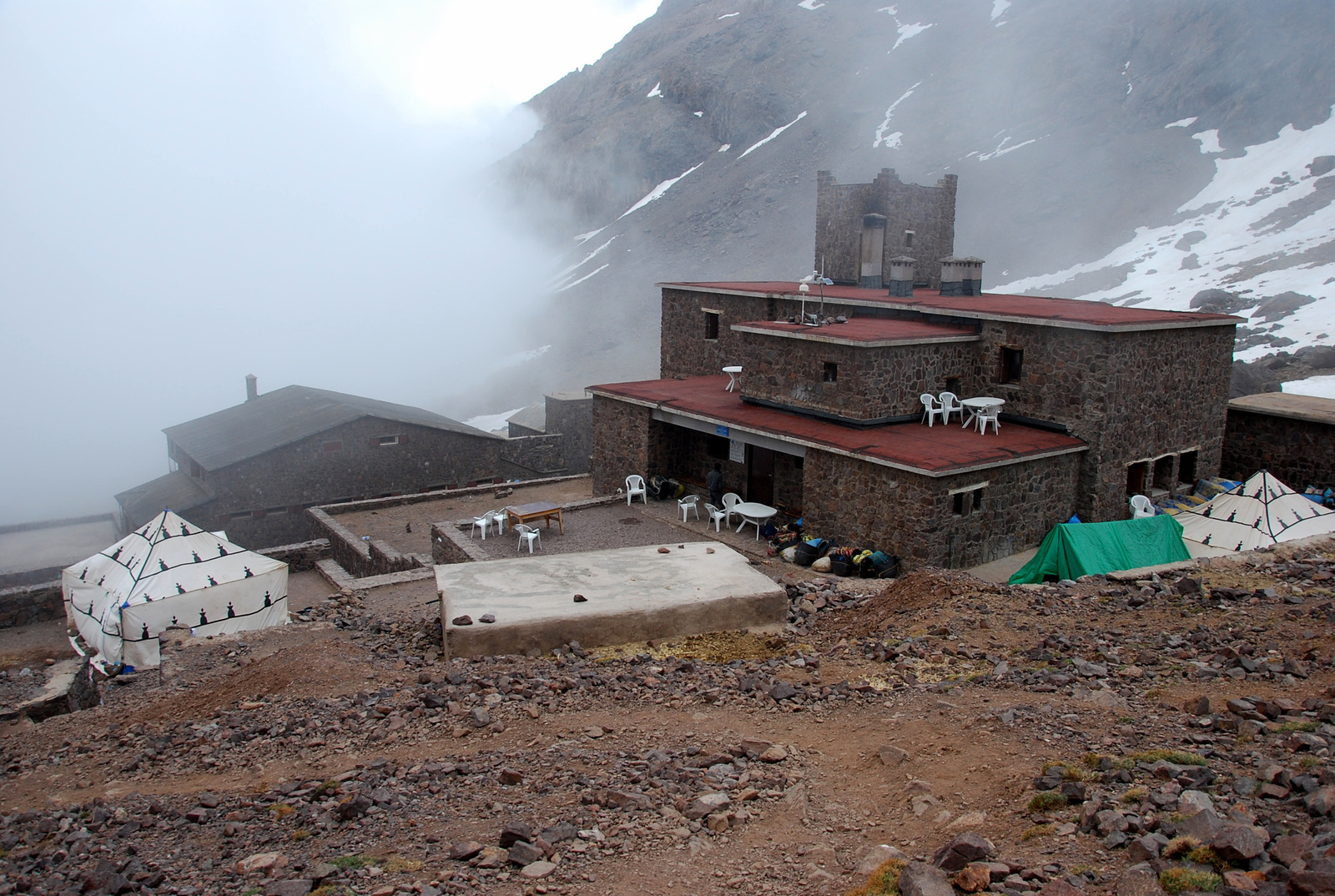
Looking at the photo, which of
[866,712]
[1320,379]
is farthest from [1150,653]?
[1320,379]

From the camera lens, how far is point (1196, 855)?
446 centimetres

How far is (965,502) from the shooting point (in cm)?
1515

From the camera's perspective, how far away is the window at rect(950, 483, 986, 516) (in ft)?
49.5

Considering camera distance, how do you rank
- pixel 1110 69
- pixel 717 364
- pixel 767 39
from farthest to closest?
pixel 767 39
pixel 1110 69
pixel 717 364

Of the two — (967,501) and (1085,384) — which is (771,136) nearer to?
(1085,384)

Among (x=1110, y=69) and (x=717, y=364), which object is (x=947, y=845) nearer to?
(x=717, y=364)

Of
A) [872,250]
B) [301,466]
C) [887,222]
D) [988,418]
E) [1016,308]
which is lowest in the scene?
[301,466]

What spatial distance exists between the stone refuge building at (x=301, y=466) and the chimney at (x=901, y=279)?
12.1 metres

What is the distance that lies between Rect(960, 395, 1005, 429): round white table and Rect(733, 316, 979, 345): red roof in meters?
1.27

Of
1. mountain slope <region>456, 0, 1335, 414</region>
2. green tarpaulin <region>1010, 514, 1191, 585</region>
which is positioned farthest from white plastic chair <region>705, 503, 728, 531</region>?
mountain slope <region>456, 0, 1335, 414</region>

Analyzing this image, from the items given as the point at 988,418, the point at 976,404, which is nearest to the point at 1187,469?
the point at 988,418

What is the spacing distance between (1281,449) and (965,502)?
34.3 ft

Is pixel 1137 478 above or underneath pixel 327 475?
above

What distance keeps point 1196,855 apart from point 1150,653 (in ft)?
13.7
